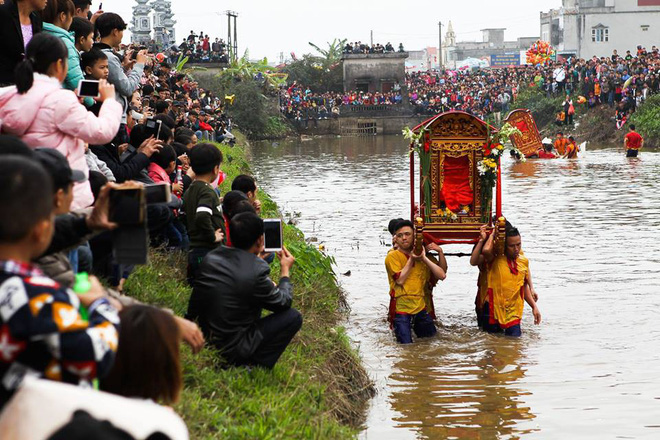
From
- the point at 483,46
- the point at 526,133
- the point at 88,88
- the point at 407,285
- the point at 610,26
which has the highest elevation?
the point at 483,46

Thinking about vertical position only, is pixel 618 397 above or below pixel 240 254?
below

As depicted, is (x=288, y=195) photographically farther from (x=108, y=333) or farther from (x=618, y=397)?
(x=108, y=333)

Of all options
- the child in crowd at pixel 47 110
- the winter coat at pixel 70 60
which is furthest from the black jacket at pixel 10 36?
the child in crowd at pixel 47 110

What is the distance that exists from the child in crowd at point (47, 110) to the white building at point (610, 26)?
71770mm

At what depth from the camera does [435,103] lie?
6738 cm

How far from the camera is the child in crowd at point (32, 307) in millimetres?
3365

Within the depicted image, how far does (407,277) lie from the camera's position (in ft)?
34.8

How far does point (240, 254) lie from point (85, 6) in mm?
4104

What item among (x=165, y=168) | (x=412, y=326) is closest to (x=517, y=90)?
(x=412, y=326)

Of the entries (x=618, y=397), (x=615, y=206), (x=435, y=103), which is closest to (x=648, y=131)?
(x=615, y=206)

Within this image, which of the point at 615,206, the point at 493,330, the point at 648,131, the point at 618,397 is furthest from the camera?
the point at 648,131

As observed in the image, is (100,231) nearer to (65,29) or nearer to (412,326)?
(65,29)

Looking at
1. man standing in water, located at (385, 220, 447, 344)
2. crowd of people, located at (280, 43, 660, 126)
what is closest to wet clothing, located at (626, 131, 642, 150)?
crowd of people, located at (280, 43, 660, 126)

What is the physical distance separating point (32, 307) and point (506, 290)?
7881 mm
